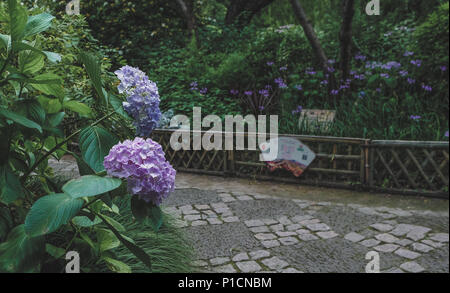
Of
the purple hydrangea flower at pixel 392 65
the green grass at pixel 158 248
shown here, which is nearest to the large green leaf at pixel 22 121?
the green grass at pixel 158 248

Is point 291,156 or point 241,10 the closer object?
point 291,156

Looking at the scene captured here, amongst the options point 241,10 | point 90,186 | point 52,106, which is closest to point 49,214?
point 90,186

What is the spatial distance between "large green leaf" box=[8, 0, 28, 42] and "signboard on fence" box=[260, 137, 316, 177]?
406 centimetres

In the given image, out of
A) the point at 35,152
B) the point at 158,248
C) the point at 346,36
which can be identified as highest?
the point at 346,36

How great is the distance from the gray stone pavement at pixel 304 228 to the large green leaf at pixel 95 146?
1.68 m

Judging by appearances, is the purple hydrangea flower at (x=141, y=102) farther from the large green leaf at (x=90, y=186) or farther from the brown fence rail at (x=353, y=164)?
the brown fence rail at (x=353, y=164)

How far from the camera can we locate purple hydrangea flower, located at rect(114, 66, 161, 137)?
1.27 m

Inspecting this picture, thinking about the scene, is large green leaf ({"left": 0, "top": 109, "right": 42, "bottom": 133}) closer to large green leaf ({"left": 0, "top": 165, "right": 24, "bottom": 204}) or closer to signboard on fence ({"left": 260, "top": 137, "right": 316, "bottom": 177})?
large green leaf ({"left": 0, "top": 165, "right": 24, "bottom": 204})

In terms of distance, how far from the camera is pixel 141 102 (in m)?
1.27

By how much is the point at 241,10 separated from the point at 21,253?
249 inches

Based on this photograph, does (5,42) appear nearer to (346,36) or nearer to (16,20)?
(16,20)

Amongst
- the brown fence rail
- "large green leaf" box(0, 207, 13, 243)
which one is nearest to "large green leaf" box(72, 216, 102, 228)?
"large green leaf" box(0, 207, 13, 243)

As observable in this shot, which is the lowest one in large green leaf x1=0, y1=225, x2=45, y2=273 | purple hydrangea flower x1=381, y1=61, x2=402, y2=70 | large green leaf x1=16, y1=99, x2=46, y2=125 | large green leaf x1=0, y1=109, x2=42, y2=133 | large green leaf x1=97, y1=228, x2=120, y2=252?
large green leaf x1=97, y1=228, x2=120, y2=252

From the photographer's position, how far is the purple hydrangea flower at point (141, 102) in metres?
1.27
